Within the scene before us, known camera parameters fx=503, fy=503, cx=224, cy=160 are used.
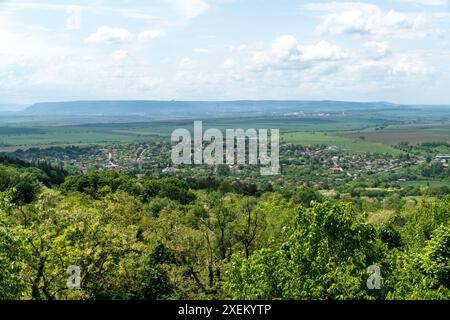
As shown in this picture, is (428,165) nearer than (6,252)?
No

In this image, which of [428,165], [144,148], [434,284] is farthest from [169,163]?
[434,284]

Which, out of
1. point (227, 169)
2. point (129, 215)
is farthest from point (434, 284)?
point (227, 169)

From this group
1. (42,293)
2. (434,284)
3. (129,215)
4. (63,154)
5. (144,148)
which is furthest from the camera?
(144,148)

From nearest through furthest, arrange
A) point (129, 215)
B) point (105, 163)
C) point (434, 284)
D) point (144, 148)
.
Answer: point (434, 284)
point (129, 215)
point (105, 163)
point (144, 148)

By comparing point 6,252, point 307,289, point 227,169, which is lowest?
point 227,169

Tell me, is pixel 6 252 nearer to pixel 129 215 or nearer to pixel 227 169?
pixel 129 215
